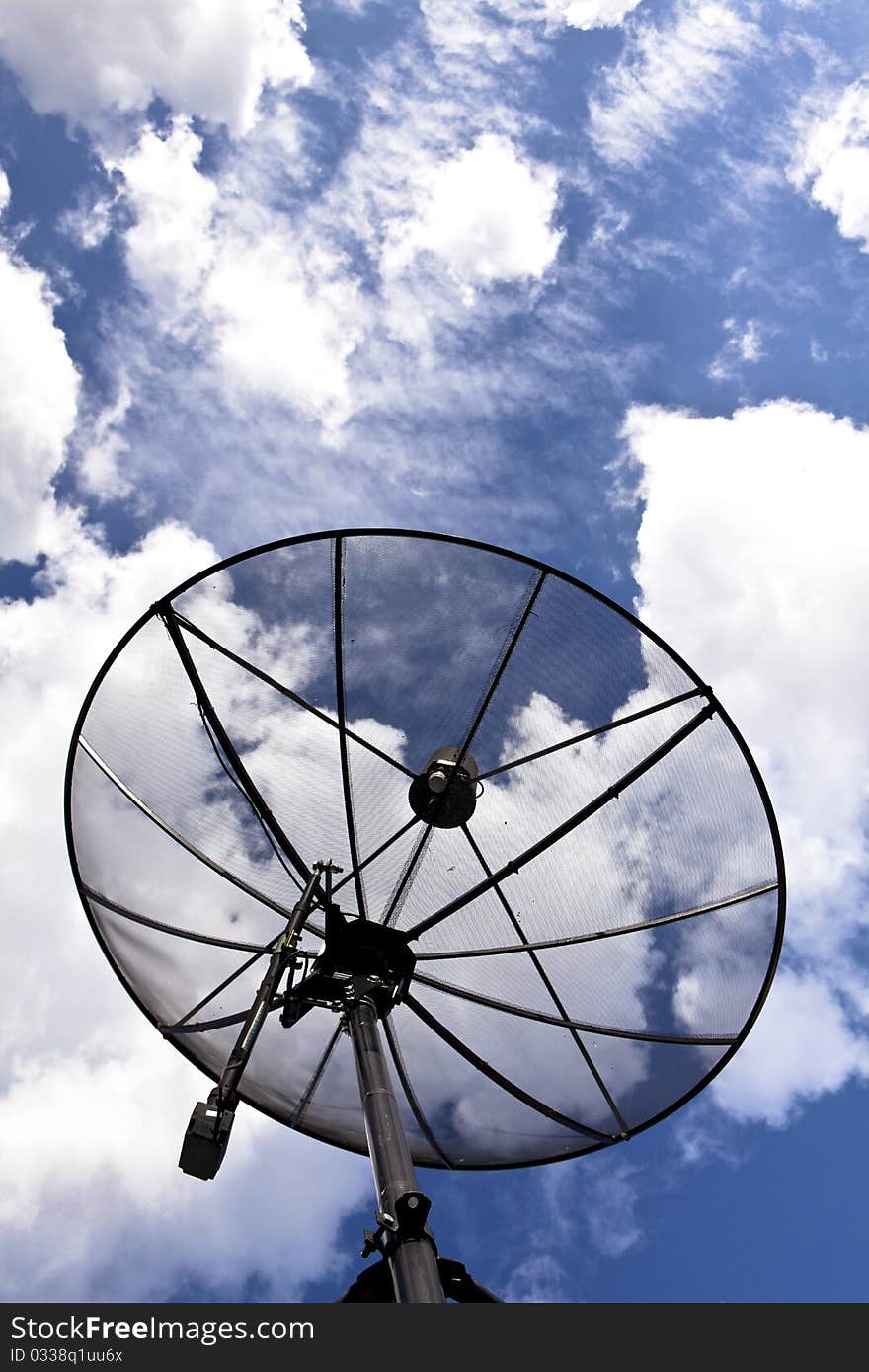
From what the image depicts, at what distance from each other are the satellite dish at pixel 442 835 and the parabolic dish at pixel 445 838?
23 millimetres

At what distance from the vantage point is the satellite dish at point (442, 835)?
8.34 metres

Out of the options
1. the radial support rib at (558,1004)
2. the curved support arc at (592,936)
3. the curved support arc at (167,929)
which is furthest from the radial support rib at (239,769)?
the radial support rib at (558,1004)

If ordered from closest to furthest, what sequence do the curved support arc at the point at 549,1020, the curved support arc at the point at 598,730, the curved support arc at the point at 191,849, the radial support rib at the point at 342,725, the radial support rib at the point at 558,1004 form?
the curved support arc at the point at 598,730
the radial support rib at the point at 342,725
the curved support arc at the point at 191,849
the curved support arc at the point at 549,1020
the radial support rib at the point at 558,1004

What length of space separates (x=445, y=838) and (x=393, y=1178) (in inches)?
150

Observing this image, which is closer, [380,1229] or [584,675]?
[380,1229]

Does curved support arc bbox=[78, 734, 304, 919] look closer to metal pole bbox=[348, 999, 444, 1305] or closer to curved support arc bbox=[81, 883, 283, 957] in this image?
curved support arc bbox=[81, 883, 283, 957]

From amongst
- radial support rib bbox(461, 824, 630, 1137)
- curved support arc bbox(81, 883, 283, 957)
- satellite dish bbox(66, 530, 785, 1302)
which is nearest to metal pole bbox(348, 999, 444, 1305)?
satellite dish bbox(66, 530, 785, 1302)

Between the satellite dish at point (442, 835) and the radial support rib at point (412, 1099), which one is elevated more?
the satellite dish at point (442, 835)

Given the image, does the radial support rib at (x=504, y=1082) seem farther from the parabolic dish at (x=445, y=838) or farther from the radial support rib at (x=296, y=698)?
the radial support rib at (x=296, y=698)

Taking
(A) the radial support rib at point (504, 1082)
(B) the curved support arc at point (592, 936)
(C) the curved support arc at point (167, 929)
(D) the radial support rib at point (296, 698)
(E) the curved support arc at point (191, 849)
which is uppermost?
(D) the radial support rib at point (296, 698)
